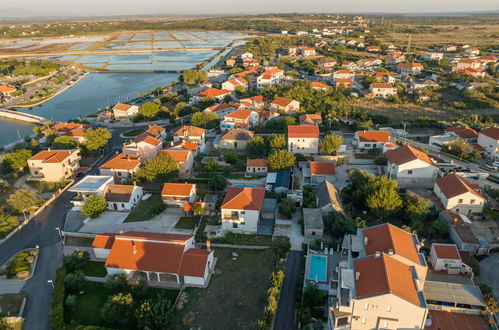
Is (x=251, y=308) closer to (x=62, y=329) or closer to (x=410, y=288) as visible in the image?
(x=410, y=288)

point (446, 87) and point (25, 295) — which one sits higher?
point (446, 87)

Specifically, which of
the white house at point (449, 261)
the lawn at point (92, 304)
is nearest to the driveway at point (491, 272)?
the white house at point (449, 261)

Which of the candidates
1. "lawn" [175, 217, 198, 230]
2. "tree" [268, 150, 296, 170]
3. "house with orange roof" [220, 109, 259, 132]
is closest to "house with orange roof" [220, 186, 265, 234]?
"lawn" [175, 217, 198, 230]

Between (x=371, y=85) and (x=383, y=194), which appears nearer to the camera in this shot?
(x=383, y=194)

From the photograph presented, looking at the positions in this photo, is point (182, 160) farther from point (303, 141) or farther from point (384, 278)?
point (384, 278)

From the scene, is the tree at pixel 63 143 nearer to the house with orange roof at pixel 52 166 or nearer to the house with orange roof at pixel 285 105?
the house with orange roof at pixel 52 166

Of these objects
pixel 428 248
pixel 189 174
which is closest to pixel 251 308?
pixel 428 248
